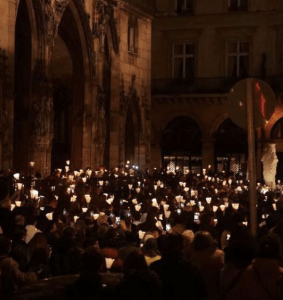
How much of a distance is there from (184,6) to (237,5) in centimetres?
293

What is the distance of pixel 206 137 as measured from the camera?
45625 millimetres

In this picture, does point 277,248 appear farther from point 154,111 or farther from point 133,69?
point 154,111

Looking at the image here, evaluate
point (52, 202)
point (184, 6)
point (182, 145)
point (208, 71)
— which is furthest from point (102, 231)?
point (184, 6)

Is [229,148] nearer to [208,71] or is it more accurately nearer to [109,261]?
[208,71]

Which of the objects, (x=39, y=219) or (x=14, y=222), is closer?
(x=14, y=222)

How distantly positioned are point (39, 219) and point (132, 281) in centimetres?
681

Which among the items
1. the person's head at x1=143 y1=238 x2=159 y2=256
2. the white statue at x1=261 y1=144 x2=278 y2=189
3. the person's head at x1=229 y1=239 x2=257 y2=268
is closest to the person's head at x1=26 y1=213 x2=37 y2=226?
the person's head at x1=143 y1=238 x2=159 y2=256

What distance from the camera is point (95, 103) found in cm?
3575

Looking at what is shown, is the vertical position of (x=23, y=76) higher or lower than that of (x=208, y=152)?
higher

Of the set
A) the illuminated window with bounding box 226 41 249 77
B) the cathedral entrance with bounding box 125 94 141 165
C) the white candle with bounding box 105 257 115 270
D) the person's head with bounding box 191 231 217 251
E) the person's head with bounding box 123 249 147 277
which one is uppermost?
the illuminated window with bounding box 226 41 249 77

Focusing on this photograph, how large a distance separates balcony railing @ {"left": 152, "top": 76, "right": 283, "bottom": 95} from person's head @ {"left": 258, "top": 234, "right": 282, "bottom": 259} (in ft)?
124

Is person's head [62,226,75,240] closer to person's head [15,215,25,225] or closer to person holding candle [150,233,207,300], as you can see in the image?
person's head [15,215,25,225]

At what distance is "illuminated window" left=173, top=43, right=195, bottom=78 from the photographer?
46.8 meters

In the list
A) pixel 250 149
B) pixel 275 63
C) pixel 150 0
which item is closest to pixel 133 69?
pixel 150 0
